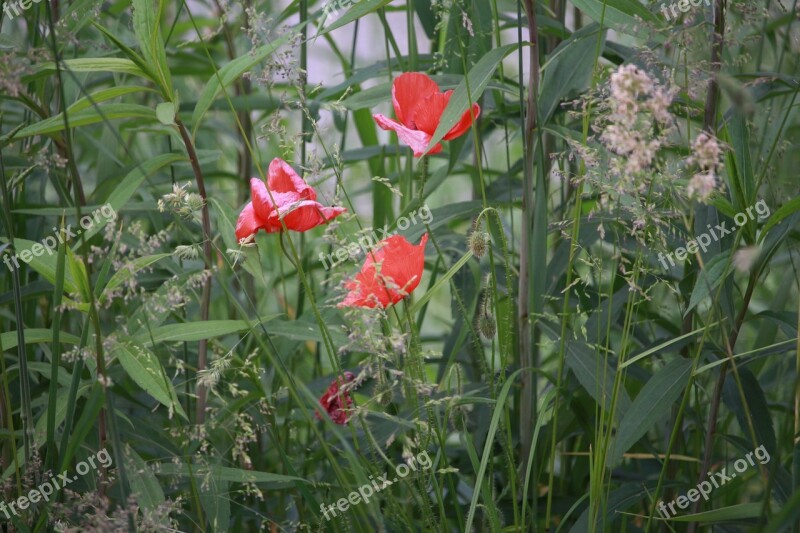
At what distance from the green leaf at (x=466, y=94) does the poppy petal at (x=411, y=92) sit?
0.23ft

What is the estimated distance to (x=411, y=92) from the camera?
1089mm

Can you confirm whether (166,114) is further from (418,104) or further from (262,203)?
(418,104)

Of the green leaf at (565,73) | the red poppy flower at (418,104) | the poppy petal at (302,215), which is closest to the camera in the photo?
the poppy petal at (302,215)

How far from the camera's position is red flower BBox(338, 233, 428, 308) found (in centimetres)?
85

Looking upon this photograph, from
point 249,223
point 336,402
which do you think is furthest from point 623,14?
point 336,402

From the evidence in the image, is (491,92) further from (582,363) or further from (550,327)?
(582,363)

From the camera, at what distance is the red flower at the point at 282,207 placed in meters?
0.98

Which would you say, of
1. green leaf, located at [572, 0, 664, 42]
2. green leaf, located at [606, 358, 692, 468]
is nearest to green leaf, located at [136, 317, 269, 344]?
green leaf, located at [606, 358, 692, 468]

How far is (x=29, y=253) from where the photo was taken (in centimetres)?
107

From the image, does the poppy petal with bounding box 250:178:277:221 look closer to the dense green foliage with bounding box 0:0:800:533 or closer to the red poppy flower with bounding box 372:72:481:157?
the dense green foliage with bounding box 0:0:800:533

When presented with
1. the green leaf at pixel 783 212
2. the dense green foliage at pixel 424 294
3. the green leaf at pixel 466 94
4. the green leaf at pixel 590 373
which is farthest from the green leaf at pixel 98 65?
the green leaf at pixel 783 212

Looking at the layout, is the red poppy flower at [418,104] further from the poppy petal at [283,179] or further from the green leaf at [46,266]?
the green leaf at [46,266]

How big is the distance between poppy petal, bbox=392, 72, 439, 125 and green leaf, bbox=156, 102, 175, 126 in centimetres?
30

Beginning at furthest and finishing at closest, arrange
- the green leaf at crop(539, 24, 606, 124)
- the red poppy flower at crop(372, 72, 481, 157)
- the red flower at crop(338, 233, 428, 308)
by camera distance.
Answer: the green leaf at crop(539, 24, 606, 124)
the red poppy flower at crop(372, 72, 481, 157)
the red flower at crop(338, 233, 428, 308)
